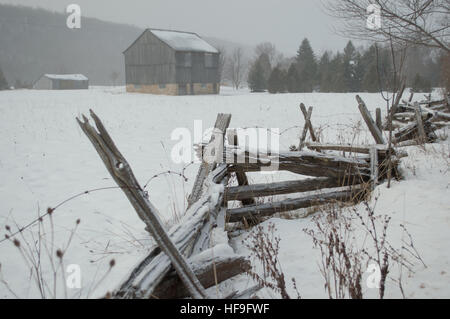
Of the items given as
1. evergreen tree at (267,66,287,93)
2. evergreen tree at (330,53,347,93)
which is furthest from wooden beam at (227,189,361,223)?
evergreen tree at (267,66,287,93)

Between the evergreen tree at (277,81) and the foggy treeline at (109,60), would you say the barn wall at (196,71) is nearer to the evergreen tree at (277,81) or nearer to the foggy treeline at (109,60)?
the evergreen tree at (277,81)

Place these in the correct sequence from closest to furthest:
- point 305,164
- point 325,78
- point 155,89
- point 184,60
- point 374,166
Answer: point 305,164, point 374,166, point 184,60, point 155,89, point 325,78

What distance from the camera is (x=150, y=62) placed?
1321 inches

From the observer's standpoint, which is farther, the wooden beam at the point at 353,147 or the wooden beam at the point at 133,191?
the wooden beam at the point at 353,147

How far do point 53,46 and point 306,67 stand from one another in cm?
11852

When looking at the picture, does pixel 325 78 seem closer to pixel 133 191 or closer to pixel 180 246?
pixel 180 246

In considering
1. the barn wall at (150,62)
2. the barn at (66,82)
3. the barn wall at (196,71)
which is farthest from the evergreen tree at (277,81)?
the barn at (66,82)

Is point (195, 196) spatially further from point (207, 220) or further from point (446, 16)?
point (446, 16)

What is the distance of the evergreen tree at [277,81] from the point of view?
4162 cm

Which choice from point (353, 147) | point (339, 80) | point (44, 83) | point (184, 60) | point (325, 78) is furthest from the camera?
point (44, 83)

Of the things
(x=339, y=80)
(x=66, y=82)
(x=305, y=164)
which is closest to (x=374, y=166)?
(x=305, y=164)

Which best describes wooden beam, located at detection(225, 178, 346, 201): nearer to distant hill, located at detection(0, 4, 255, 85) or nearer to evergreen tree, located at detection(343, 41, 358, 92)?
evergreen tree, located at detection(343, 41, 358, 92)

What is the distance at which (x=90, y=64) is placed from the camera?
130 metres

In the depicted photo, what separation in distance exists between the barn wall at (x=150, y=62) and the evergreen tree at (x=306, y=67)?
20.0 metres
